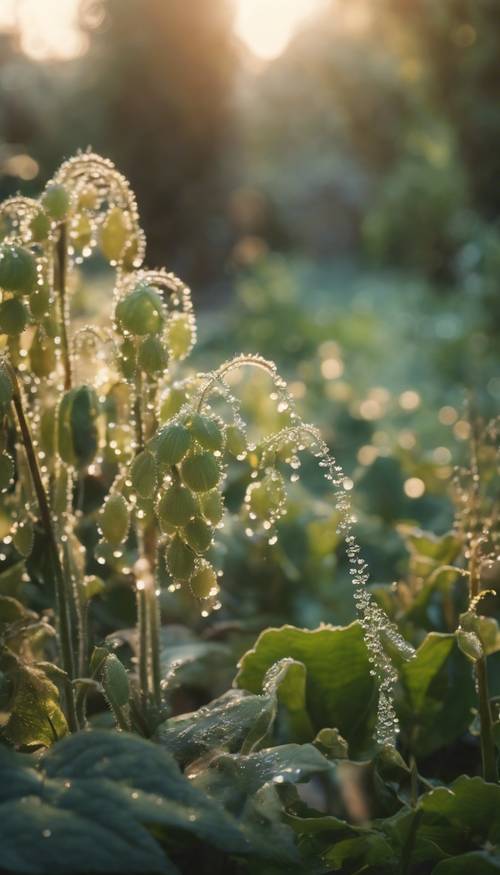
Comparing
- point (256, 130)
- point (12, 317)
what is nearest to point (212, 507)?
point (12, 317)

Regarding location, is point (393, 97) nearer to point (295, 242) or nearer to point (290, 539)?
point (295, 242)

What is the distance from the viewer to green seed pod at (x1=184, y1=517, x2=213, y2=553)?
2.84ft

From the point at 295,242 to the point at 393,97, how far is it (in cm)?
309

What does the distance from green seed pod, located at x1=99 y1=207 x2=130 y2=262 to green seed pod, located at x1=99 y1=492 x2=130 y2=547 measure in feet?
0.88

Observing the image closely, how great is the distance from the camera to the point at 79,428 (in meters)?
0.85

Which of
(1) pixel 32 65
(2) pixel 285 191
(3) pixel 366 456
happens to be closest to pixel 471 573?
(3) pixel 366 456

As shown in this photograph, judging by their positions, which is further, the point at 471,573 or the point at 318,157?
the point at 318,157

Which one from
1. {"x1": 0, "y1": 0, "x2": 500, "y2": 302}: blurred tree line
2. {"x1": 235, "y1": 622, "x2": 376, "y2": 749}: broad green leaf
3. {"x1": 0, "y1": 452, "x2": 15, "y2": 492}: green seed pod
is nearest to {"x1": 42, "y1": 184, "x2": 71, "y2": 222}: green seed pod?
{"x1": 0, "y1": 452, "x2": 15, "y2": 492}: green seed pod

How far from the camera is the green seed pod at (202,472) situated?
828 millimetres

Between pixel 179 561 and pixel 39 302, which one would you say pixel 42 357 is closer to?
pixel 39 302

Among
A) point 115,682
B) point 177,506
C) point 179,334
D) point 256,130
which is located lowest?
point 115,682

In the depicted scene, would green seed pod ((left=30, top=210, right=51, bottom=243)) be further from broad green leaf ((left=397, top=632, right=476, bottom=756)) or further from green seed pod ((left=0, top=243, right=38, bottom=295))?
broad green leaf ((left=397, top=632, right=476, bottom=756))

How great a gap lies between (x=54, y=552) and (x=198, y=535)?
0.17 m

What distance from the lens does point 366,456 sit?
2.19 m
